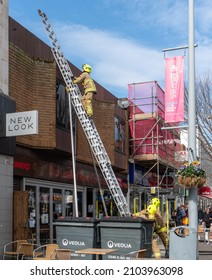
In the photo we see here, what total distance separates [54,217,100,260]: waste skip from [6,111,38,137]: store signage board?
2480mm

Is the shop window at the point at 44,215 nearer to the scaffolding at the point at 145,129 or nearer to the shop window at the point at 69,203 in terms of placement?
the shop window at the point at 69,203

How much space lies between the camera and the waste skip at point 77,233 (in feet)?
33.4

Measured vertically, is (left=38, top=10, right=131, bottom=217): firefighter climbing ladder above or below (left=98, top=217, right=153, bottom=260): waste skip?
above

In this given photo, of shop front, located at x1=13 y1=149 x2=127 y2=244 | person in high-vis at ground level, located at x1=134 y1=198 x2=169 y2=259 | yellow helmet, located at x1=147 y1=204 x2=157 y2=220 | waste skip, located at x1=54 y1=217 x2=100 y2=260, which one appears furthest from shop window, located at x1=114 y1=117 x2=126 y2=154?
waste skip, located at x1=54 y1=217 x2=100 y2=260

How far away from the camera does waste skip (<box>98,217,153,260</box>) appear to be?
32.3ft

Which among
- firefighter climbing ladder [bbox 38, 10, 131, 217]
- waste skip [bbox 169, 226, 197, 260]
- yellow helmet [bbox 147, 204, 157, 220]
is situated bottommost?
waste skip [bbox 169, 226, 197, 260]

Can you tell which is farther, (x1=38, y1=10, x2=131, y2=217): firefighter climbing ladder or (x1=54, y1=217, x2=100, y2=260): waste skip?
(x1=38, y1=10, x2=131, y2=217): firefighter climbing ladder

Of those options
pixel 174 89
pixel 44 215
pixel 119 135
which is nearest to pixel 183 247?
pixel 174 89

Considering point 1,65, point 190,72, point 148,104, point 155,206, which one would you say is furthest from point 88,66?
point 148,104

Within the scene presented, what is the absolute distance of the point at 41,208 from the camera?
15023mm

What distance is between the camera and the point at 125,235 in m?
9.95

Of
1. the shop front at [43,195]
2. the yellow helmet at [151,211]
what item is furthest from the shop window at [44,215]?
the yellow helmet at [151,211]

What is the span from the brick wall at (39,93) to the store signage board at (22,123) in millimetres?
1848

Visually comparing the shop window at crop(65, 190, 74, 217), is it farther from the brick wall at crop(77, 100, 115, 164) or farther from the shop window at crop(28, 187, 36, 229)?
the brick wall at crop(77, 100, 115, 164)
